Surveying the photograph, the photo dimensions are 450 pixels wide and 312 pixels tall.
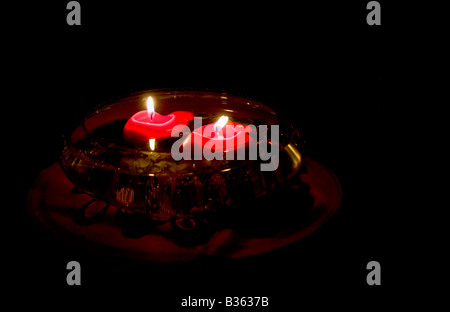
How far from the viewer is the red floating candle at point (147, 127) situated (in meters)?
0.95

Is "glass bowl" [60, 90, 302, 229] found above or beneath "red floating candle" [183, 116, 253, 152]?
beneath

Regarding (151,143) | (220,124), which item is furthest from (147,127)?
(220,124)

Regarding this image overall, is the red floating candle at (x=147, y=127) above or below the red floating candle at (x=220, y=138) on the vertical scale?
above

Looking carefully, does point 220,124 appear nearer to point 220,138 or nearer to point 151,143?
point 220,138

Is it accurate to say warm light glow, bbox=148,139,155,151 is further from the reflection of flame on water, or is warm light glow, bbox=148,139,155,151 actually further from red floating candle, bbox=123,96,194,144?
the reflection of flame on water

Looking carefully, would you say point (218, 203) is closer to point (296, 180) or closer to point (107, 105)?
point (296, 180)

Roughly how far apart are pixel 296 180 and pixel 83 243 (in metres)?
0.47

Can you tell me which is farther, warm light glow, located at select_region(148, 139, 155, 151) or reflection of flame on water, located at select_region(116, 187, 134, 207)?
warm light glow, located at select_region(148, 139, 155, 151)

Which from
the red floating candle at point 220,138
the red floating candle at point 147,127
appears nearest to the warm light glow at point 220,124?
the red floating candle at point 220,138

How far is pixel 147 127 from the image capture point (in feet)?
3.11

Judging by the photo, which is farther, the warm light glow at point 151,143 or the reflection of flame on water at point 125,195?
the warm light glow at point 151,143

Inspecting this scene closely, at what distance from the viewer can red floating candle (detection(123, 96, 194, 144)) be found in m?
0.95

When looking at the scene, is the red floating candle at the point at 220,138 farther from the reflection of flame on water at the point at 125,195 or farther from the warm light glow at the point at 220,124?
the reflection of flame on water at the point at 125,195

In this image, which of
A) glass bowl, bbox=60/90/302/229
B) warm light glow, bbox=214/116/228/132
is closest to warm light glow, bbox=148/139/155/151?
glass bowl, bbox=60/90/302/229
